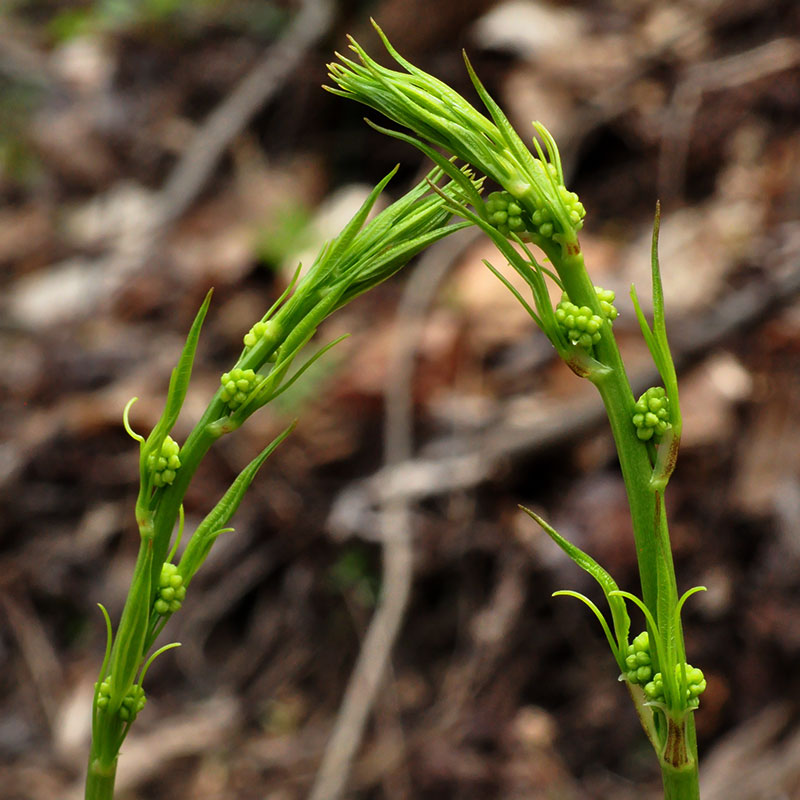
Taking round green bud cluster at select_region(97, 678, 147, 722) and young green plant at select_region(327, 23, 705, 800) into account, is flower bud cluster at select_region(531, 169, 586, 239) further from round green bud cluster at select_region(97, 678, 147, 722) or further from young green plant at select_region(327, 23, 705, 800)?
round green bud cluster at select_region(97, 678, 147, 722)

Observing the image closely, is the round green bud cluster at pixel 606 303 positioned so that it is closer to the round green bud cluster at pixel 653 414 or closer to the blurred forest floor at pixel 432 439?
the round green bud cluster at pixel 653 414

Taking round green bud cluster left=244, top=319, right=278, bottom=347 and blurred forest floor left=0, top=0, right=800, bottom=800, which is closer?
round green bud cluster left=244, top=319, right=278, bottom=347

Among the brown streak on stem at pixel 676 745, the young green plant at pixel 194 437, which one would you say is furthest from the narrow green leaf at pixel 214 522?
the brown streak on stem at pixel 676 745

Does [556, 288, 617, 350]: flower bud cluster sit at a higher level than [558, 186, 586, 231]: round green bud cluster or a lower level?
lower

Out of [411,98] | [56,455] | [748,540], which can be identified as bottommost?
[748,540]

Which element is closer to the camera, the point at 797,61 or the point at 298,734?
the point at 298,734

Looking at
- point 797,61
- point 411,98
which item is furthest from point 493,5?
point 411,98

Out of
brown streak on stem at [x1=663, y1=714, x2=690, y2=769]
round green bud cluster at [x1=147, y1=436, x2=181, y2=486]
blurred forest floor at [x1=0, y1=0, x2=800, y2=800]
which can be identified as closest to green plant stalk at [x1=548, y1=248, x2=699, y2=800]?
brown streak on stem at [x1=663, y1=714, x2=690, y2=769]

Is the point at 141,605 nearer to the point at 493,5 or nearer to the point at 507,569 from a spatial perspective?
the point at 507,569
